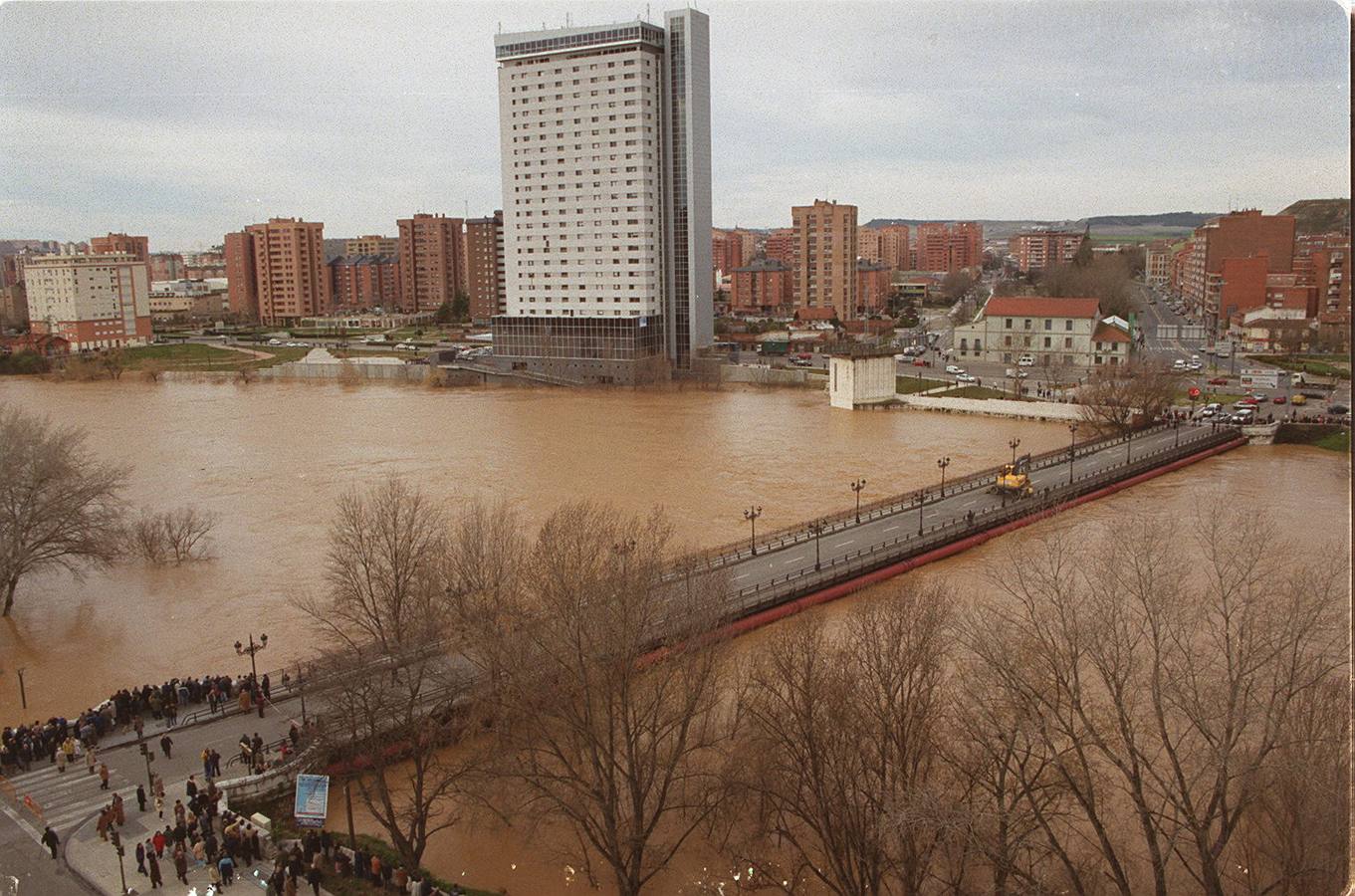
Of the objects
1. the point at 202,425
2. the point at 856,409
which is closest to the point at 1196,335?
the point at 856,409

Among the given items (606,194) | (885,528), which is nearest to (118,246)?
(606,194)

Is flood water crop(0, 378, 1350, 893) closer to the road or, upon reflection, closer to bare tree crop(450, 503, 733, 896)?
bare tree crop(450, 503, 733, 896)

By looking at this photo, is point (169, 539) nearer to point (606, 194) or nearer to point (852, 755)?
point (852, 755)

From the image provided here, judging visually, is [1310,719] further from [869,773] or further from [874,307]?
[874,307]

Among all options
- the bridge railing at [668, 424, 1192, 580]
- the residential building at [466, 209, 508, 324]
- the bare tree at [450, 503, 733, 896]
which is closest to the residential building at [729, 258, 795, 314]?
the residential building at [466, 209, 508, 324]

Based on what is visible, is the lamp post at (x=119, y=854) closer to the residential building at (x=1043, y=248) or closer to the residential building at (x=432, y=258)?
the residential building at (x=1043, y=248)

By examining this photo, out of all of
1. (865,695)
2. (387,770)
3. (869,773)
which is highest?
(865,695)
